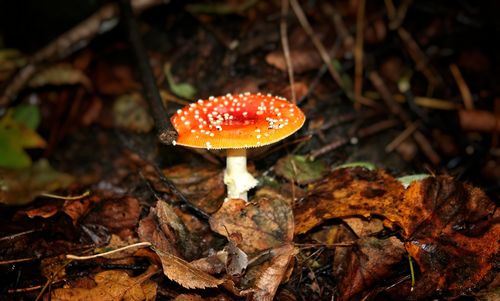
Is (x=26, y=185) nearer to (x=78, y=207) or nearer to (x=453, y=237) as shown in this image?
(x=78, y=207)

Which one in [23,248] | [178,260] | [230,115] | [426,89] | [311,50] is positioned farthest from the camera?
[426,89]

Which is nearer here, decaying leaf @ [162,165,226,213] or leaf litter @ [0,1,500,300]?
leaf litter @ [0,1,500,300]

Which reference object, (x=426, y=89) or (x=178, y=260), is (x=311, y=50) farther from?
(x=178, y=260)

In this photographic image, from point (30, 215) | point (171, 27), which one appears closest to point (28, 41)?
point (171, 27)

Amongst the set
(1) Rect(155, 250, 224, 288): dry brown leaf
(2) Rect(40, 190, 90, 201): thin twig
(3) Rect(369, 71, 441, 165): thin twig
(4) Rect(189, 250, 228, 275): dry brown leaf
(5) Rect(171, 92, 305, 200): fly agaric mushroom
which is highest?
(5) Rect(171, 92, 305, 200): fly agaric mushroom

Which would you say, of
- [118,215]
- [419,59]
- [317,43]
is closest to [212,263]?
[118,215]

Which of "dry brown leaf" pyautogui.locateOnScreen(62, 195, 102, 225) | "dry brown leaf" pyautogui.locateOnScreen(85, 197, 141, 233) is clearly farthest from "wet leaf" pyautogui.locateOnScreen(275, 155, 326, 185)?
"dry brown leaf" pyautogui.locateOnScreen(62, 195, 102, 225)

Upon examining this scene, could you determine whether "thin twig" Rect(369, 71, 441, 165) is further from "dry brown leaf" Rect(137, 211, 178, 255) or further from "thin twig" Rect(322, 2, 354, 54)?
"dry brown leaf" Rect(137, 211, 178, 255)
